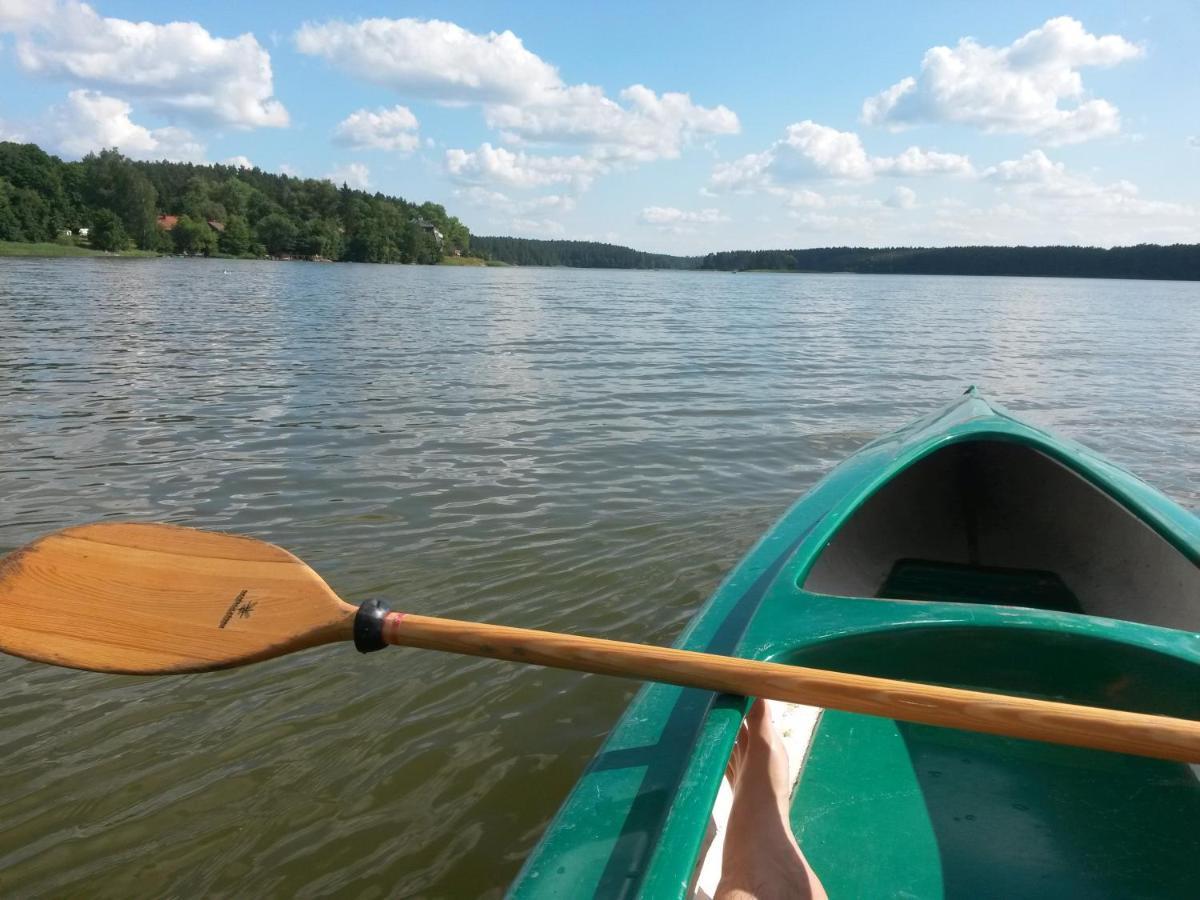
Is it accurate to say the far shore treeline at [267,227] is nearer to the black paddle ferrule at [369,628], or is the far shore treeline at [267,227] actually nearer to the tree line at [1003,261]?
the tree line at [1003,261]

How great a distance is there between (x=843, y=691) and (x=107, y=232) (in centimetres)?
9068

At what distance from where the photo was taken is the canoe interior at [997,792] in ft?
6.82

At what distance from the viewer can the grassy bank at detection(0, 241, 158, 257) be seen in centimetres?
6112

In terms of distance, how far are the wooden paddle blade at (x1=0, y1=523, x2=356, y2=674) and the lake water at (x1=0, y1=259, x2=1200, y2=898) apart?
638 millimetres

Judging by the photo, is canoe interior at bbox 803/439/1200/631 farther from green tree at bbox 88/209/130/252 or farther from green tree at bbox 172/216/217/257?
green tree at bbox 172/216/217/257

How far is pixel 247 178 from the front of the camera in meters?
118

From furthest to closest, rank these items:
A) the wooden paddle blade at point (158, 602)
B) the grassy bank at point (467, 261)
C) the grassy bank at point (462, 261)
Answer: the grassy bank at point (467, 261)
the grassy bank at point (462, 261)
the wooden paddle blade at point (158, 602)

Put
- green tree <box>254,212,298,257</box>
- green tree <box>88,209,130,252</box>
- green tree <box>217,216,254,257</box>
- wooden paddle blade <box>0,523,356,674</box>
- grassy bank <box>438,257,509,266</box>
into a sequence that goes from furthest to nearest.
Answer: grassy bank <box>438,257,509,266</box>, green tree <box>254,212,298,257</box>, green tree <box>217,216,254,257</box>, green tree <box>88,209,130,252</box>, wooden paddle blade <box>0,523,356,674</box>

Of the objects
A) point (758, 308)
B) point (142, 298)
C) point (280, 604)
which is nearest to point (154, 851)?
point (280, 604)

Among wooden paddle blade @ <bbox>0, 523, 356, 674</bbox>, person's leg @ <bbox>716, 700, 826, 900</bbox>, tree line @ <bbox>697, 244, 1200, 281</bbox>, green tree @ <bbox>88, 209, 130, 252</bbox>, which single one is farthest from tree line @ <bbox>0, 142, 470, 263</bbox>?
person's leg @ <bbox>716, 700, 826, 900</bbox>

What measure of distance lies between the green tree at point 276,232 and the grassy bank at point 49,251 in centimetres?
1946

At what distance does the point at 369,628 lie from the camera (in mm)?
2246

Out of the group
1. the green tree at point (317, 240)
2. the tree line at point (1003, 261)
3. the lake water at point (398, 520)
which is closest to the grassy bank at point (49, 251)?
the green tree at point (317, 240)

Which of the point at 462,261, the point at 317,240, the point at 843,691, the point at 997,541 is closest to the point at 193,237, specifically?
the point at 317,240
